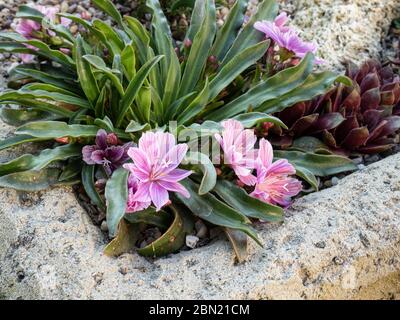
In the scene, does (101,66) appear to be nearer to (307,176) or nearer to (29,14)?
(29,14)

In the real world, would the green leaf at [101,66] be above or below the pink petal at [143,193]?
above

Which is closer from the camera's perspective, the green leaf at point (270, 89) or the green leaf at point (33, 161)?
the green leaf at point (33, 161)

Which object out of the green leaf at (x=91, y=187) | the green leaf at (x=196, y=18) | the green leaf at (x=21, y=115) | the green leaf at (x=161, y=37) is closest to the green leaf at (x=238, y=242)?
the green leaf at (x=91, y=187)

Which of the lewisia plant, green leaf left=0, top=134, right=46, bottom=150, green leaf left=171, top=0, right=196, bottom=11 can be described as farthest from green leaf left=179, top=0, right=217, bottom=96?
green leaf left=0, top=134, right=46, bottom=150

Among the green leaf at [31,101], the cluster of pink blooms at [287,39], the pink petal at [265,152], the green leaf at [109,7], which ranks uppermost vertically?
the cluster of pink blooms at [287,39]

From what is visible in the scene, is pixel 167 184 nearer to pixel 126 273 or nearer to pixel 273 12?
pixel 126 273

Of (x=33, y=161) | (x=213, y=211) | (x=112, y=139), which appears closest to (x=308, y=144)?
(x=213, y=211)

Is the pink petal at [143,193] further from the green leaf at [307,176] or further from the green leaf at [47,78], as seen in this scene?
the green leaf at [47,78]
